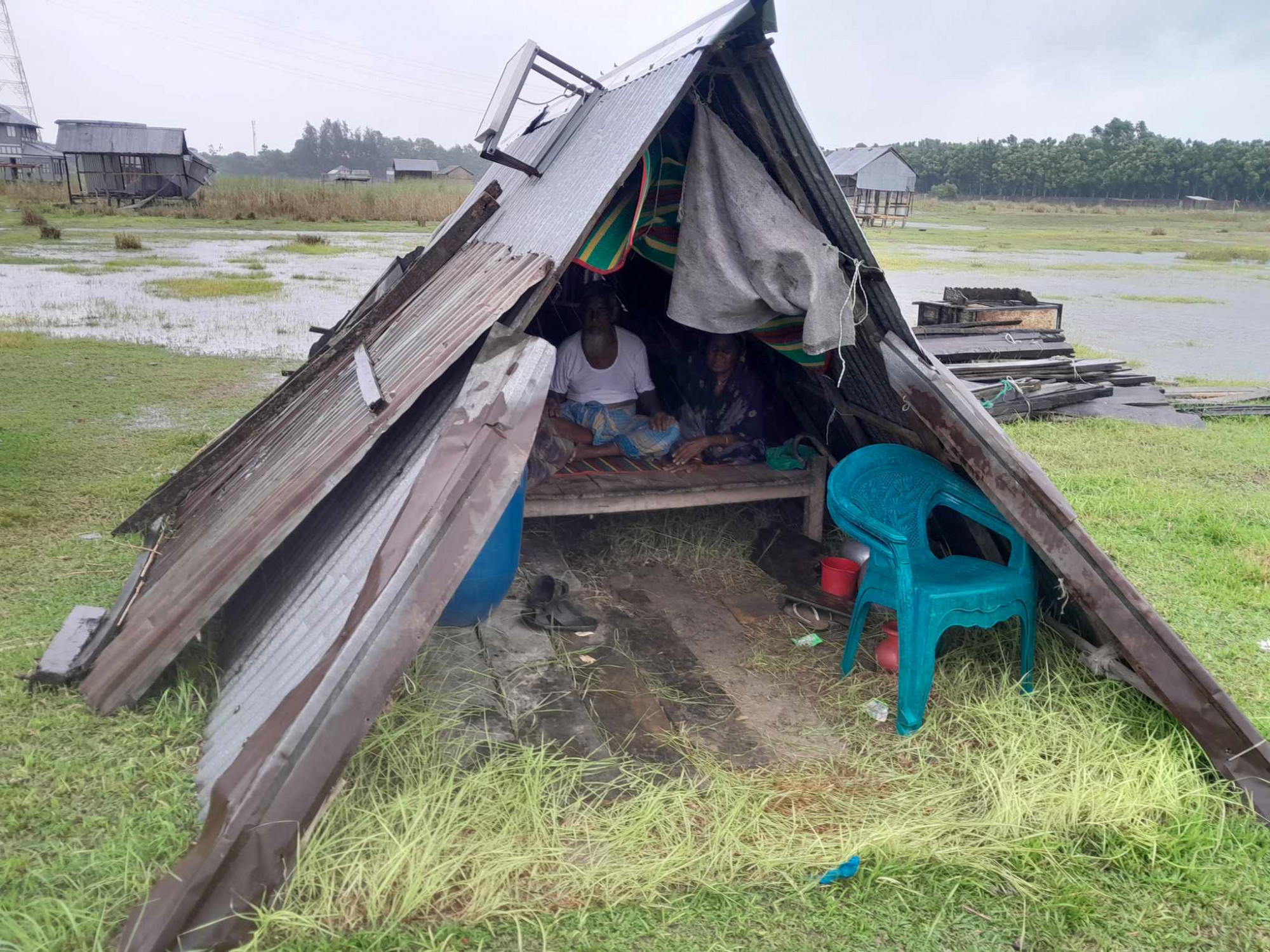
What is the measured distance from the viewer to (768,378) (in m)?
6.26

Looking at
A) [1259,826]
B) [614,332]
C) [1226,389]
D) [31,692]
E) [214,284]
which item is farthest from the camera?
[214,284]

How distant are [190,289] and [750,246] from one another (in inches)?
624

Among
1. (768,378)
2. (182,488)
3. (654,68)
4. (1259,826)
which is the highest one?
(654,68)

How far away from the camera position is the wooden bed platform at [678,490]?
4992mm

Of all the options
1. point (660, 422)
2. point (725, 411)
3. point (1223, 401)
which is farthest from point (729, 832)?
point (1223, 401)

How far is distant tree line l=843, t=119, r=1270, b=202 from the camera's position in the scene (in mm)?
63375

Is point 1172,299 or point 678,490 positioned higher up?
point 1172,299

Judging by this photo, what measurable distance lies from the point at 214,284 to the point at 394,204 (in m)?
20.8

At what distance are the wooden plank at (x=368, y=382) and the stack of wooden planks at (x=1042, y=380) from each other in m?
6.73

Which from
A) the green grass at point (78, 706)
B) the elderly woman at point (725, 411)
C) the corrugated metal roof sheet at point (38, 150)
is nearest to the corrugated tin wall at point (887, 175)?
the corrugated metal roof sheet at point (38, 150)

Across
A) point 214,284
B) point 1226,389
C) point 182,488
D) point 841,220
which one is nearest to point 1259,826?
point 841,220

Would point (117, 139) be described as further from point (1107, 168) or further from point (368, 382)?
point (1107, 168)

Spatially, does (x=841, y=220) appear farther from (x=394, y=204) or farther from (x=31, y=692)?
(x=394, y=204)

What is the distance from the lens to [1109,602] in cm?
344
